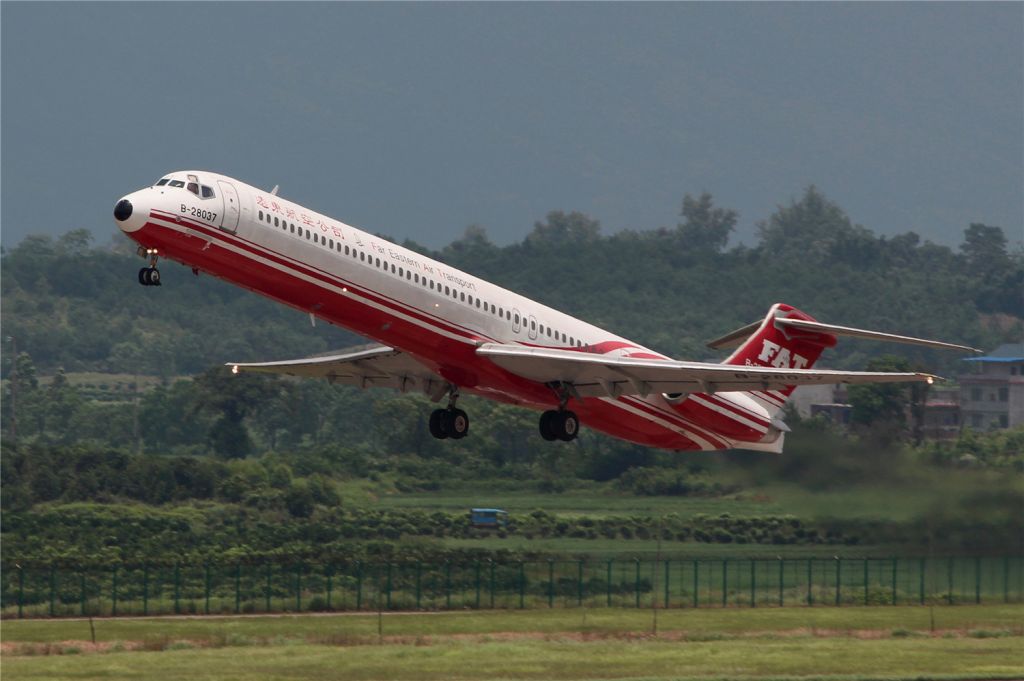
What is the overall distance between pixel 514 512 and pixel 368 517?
685cm

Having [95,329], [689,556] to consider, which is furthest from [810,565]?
[95,329]

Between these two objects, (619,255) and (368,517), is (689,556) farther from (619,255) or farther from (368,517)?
(619,255)

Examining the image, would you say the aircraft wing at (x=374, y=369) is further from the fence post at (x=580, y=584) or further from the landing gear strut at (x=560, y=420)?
the fence post at (x=580, y=584)

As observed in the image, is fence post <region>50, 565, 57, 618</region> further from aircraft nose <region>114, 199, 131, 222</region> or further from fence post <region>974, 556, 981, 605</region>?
fence post <region>974, 556, 981, 605</region>

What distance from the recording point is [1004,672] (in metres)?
46.1

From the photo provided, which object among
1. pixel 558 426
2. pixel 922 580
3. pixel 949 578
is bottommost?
pixel 922 580

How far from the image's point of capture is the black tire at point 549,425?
43.1 metres

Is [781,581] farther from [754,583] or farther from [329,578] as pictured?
[329,578]

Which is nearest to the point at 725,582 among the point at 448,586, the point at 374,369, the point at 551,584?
the point at 551,584

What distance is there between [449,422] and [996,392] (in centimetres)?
8944

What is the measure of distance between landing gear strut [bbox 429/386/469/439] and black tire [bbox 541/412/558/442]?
2120mm

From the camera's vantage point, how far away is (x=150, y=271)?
116ft

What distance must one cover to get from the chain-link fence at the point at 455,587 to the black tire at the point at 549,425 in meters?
17.5

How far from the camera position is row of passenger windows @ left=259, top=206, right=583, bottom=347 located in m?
38.1
